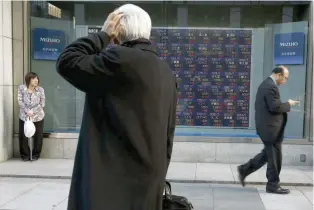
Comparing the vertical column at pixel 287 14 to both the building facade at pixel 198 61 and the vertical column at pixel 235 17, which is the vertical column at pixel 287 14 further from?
the vertical column at pixel 235 17

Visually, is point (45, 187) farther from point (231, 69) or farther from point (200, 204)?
point (231, 69)

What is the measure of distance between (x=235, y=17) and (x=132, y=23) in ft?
22.9

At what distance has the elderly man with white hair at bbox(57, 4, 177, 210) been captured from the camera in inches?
74.9

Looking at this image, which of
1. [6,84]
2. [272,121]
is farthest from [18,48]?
[272,121]

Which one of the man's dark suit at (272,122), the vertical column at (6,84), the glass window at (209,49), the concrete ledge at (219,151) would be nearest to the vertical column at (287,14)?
the glass window at (209,49)

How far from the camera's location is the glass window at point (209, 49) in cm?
852

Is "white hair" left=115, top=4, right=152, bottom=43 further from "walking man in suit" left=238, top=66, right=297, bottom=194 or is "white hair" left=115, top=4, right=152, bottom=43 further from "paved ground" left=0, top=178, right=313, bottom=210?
"walking man in suit" left=238, top=66, right=297, bottom=194

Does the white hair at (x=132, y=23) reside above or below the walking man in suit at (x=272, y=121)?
above

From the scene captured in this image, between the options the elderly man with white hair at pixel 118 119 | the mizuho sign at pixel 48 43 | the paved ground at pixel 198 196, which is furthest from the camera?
the mizuho sign at pixel 48 43

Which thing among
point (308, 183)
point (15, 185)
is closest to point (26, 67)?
point (15, 185)

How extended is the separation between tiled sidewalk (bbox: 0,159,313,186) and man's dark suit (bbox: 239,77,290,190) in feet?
2.80

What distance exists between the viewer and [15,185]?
260 inches

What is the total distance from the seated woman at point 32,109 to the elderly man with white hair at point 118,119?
6.66 m

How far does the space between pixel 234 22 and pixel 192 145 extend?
2.71m
